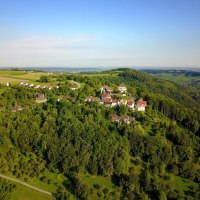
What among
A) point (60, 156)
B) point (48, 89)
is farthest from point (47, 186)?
point (48, 89)

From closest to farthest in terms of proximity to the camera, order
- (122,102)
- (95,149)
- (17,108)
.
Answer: (95,149) → (17,108) → (122,102)

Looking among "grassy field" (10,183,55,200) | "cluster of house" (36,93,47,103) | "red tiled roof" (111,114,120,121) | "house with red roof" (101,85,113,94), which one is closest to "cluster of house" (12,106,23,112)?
"cluster of house" (36,93,47,103)

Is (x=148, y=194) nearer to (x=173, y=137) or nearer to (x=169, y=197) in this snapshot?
(x=169, y=197)

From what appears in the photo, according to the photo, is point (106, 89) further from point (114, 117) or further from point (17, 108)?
point (17, 108)

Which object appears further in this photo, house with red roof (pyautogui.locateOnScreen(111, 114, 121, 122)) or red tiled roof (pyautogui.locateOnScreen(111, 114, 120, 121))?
red tiled roof (pyautogui.locateOnScreen(111, 114, 120, 121))

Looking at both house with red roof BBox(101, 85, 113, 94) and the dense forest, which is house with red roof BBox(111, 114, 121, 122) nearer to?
the dense forest

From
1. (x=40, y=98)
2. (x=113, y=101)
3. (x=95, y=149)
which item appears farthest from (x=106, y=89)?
(x=95, y=149)
